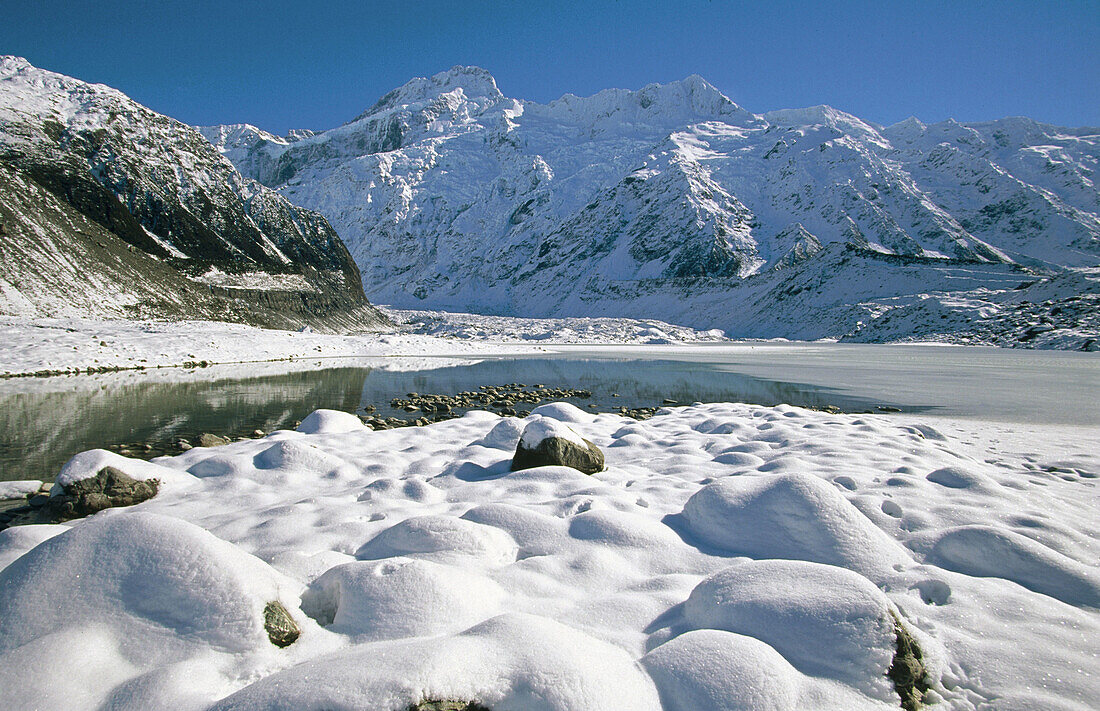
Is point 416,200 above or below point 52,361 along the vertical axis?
above

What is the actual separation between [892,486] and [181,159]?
78.7 metres

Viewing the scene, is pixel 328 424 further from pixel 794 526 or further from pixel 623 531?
pixel 794 526

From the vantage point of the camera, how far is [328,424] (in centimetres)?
966

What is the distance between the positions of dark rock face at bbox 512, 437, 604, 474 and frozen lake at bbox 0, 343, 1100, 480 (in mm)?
7224

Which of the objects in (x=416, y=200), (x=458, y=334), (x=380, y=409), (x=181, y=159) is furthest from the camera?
(x=416, y=200)

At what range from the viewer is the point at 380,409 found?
1416cm

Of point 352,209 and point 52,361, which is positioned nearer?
point 52,361

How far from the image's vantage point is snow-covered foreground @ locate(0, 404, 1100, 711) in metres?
2.28

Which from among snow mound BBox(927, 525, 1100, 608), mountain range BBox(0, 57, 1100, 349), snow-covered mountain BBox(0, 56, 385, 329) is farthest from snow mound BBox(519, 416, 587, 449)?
mountain range BBox(0, 57, 1100, 349)

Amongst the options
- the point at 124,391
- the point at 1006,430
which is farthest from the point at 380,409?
the point at 1006,430

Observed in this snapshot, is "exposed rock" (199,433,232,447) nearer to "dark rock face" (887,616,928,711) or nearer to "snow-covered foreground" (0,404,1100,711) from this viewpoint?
"snow-covered foreground" (0,404,1100,711)

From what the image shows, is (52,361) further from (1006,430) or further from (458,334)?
(458,334)

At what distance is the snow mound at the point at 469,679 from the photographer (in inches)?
79.4

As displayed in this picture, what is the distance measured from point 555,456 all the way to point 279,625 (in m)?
4.19
